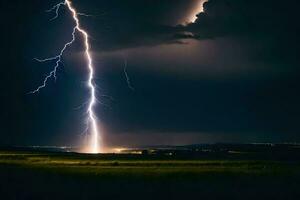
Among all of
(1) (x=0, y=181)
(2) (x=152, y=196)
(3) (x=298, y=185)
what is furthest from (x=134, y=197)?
(3) (x=298, y=185)

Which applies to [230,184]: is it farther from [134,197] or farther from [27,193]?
[27,193]

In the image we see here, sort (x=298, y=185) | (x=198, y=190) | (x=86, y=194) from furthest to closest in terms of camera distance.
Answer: (x=298, y=185) → (x=198, y=190) → (x=86, y=194)

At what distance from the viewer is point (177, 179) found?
33094mm

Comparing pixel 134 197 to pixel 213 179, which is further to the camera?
pixel 213 179

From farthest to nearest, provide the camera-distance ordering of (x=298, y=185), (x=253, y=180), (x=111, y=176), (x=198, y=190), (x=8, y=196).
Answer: (x=111, y=176)
(x=253, y=180)
(x=298, y=185)
(x=198, y=190)
(x=8, y=196)

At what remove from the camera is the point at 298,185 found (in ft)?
98.5

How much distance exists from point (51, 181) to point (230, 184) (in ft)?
28.4

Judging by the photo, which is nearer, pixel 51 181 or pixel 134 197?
pixel 134 197

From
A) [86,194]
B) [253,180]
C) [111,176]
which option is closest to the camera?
[86,194]

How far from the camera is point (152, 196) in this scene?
24891 mm

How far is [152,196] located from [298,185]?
8.63 meters

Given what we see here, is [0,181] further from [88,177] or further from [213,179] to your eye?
[213,179]

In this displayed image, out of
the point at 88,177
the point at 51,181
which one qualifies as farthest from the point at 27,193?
the point at 88,177

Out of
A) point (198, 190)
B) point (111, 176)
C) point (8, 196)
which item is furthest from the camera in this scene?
point (111, 176)
